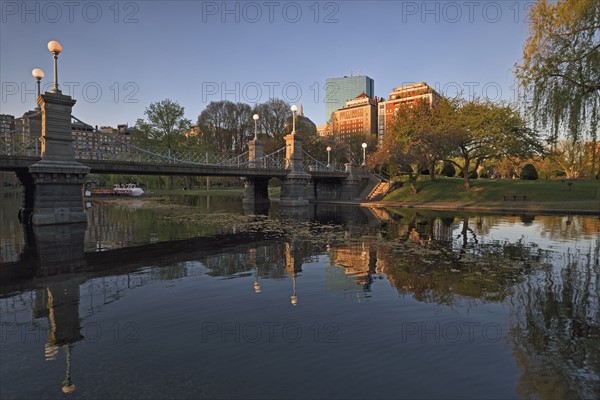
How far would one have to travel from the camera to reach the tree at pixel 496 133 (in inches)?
1644

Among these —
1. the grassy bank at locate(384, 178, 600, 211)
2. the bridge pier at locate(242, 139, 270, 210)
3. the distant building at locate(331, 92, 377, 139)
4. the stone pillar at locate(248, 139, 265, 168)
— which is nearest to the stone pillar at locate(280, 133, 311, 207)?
the stone pillar at locate(248, 139, 265, 168)

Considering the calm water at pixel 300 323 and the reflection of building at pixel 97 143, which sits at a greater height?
the reflection of building at pixel 97 143

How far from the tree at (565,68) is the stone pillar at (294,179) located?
78.2ft

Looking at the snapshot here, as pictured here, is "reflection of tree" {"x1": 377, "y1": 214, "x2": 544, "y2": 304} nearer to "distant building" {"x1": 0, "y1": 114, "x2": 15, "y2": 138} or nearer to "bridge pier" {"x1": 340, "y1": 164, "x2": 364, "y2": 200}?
"distant building" {"x1": 0, "y1": 114, "x2": 15, "y2": 138}

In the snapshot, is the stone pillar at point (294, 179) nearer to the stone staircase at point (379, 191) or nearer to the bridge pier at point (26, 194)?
the stone staircase at point (379, 191)

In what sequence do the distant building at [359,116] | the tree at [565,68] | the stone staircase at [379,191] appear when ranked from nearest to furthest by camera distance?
the tree at [565,68], the stone staircase at [379,191], the distant building at [359,116]

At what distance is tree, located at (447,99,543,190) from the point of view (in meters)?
41.8

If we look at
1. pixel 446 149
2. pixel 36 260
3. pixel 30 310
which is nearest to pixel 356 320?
pixel 30 310

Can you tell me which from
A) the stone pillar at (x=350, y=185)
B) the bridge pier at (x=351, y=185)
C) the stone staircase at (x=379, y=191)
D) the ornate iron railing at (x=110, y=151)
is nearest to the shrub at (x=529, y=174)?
the stone staircase at (x=379, y=191)

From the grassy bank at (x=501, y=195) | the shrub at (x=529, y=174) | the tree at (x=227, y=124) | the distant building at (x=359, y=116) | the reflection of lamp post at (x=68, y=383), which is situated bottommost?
the reflection of lamp post at (x=68, y=383)

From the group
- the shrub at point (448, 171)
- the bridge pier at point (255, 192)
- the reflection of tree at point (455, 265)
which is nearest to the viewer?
the reflection of tree at point (455, 265)

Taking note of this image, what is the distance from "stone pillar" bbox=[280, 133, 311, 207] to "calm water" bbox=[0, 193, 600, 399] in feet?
87.7

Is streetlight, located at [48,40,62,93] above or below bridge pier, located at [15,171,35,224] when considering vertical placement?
above

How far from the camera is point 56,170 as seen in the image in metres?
21.3
